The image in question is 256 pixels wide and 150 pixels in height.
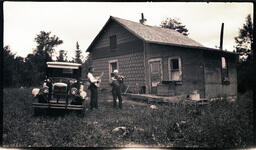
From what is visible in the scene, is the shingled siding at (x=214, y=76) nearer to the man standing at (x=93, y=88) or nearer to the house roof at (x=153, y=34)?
the house roof at (x=153, y=34)

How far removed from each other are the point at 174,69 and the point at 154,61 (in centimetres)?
82

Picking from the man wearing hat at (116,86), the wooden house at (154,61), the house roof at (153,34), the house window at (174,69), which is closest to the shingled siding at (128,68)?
the wooden house at (154,61)

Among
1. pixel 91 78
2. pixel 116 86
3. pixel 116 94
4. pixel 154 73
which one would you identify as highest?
pixel 154 73

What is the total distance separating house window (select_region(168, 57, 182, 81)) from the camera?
732 cm

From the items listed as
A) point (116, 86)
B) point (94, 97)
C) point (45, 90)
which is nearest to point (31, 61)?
point (45, 90)

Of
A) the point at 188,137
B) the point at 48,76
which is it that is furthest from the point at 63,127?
the point at 188,137

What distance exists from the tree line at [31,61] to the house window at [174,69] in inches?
126

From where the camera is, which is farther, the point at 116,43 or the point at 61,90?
the point at 116,43

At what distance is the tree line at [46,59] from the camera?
557 cm

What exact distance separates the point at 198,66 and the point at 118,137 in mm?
4388

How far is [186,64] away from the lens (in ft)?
25.7

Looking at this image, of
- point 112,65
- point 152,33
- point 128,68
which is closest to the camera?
point 128,68

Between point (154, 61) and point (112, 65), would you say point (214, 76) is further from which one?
point (112, 65)

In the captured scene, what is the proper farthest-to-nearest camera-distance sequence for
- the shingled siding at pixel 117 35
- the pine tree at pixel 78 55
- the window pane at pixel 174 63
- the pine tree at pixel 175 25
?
1. the shingled siding at pixel 117 35
2. the window pane at pixel 174 63
3. the pine tree at pixel 175 25
4. the pine tree at pixel 78 55
